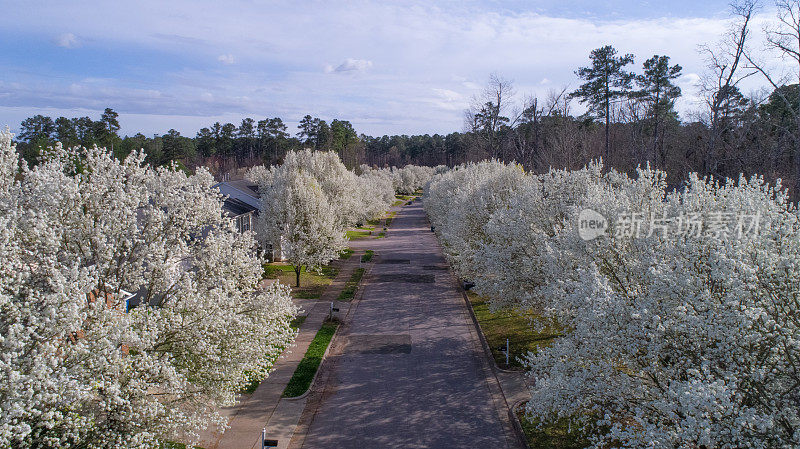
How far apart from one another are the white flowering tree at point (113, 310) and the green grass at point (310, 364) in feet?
13.9

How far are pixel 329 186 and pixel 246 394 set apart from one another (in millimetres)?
25743

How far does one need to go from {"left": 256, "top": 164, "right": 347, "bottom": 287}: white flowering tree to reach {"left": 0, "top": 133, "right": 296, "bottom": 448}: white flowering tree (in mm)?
16039

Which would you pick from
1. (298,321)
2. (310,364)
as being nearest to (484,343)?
(310,364)

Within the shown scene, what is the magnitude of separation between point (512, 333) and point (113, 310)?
16677 millimetres

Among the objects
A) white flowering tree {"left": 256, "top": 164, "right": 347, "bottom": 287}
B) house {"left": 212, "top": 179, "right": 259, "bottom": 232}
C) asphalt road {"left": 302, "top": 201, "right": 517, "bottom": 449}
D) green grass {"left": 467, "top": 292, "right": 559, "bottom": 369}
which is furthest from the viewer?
house {"left": 212, "top": 179, "right": 259, "bottom": 232}

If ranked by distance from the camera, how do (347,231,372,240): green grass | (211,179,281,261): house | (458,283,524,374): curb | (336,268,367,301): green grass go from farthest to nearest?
1. (347,231,372,240): green grass
2. (211,179,281,261): house
3. (336,268,367,301): green grass
4. (458,283,524,374): curb

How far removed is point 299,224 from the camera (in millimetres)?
29188

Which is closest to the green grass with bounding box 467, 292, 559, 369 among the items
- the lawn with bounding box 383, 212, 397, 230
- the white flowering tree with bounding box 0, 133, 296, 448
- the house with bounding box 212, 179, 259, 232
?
the white flowering tree with bounding box 0, 133, 296, 448

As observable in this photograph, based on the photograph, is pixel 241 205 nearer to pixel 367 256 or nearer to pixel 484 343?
pixel 367 256

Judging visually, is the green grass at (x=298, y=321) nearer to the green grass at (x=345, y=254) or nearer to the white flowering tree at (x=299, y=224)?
the white flowering tree at (x=299, y=224)

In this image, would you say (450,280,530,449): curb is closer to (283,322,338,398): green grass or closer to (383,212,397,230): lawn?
(283,322,338,398): green grass

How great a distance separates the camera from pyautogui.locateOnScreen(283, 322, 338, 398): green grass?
630 inches

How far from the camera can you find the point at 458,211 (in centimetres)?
2830

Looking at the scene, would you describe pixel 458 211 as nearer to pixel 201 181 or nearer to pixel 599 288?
pixel 201 181
